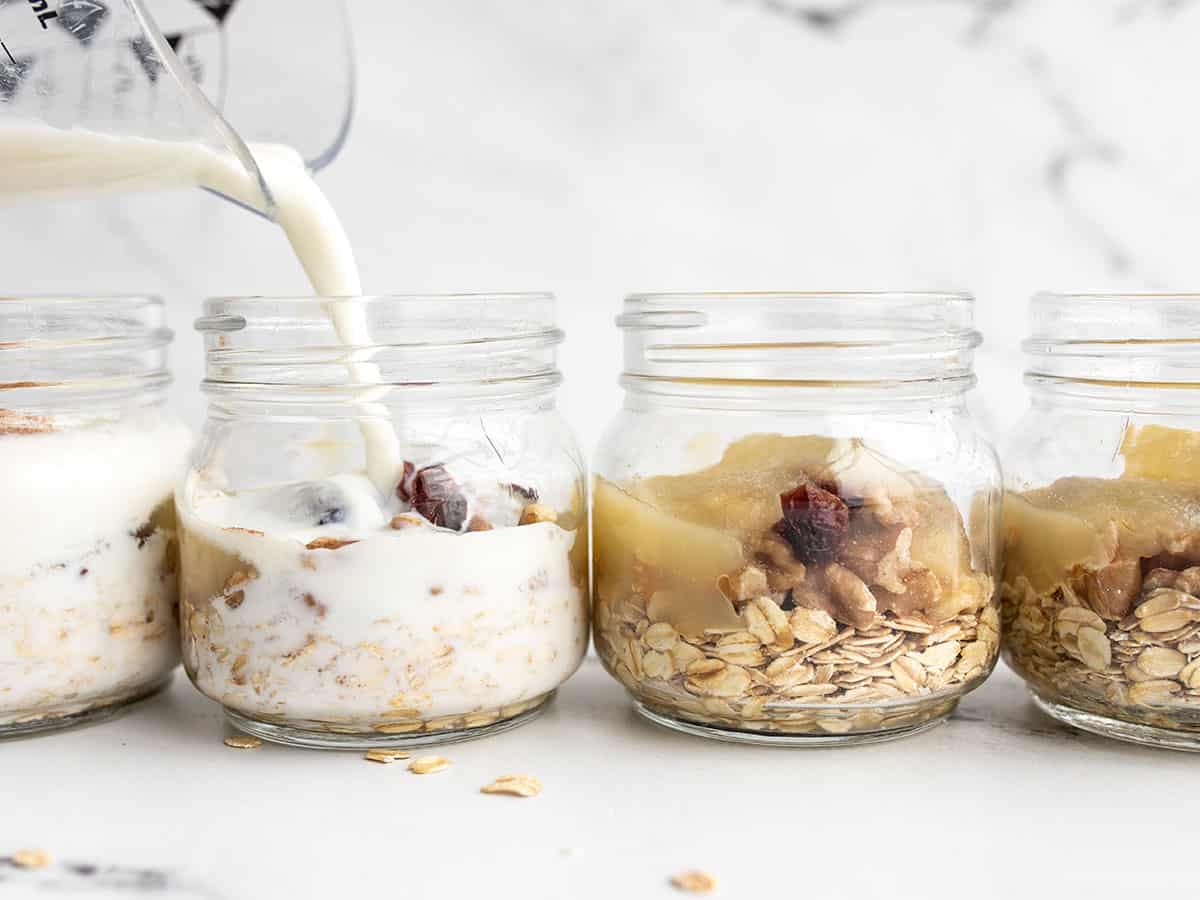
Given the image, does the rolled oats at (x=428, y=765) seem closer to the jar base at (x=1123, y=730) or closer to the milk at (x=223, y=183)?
the milk at (x=223, y=183)

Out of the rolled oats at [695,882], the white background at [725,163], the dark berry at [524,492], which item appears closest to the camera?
the rolled oats at [695,882]

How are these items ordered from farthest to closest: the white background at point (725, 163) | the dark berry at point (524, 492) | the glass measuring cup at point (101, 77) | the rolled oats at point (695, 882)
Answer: the white background at point (725, 163), the dark berry at point (524, 492), the glass measuring cup at point (101, 77), the rolled oats at point (695, 882)

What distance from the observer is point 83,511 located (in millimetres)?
893

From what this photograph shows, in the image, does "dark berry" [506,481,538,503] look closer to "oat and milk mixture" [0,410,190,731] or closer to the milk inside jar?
the milk inside jar

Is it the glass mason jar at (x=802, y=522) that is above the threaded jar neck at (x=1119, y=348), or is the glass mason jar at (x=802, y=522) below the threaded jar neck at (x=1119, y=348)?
below

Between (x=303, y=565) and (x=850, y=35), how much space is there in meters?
0.74

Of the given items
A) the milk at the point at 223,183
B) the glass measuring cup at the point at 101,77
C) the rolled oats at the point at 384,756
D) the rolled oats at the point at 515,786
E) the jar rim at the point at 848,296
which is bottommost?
the rolled oats at the point at 384,756

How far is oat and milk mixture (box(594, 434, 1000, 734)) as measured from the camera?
0.82m

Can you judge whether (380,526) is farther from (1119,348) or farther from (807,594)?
(1119,348)

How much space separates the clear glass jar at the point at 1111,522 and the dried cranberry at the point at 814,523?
172mm

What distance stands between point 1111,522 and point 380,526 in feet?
1.59

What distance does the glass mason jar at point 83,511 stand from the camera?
873 mm

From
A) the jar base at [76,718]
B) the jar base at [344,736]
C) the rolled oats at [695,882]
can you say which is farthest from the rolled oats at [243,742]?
the rolled oats at [695,882]

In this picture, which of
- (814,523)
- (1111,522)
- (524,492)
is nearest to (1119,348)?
(1111,522)
